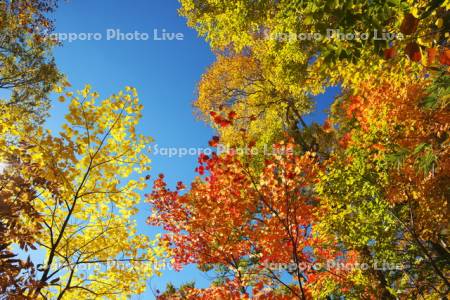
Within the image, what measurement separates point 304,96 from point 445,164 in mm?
5920

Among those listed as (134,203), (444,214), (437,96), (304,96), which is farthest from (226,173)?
(304,96)

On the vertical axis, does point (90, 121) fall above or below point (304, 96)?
below

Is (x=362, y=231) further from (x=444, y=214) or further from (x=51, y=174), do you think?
(x=51, y=174)

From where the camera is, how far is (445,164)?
816cm

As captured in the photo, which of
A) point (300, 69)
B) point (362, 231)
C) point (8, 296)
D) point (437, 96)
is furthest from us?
point (300, 69)

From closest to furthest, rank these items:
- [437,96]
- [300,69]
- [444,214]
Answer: [437,96] < [444,214] < [300,69]

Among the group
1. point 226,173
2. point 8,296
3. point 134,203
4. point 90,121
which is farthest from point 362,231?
point 8,296

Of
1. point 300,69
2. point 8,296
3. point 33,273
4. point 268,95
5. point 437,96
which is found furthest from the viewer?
point 268,95

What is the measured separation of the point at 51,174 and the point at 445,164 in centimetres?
911

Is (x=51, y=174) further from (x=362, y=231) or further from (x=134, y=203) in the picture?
(x=362, y=231)

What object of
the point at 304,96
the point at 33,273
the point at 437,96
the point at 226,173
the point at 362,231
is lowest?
the point at 33,273

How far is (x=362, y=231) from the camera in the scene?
272 inches

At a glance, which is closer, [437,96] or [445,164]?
[437,96]

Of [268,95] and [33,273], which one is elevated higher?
[268,95]
